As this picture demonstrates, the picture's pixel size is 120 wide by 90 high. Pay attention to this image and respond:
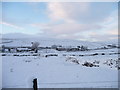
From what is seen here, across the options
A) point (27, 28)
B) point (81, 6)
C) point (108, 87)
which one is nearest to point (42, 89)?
point (108, 87)

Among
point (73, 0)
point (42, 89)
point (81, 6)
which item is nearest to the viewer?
point (73, 0)

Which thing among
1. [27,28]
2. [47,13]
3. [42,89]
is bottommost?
[42,89]

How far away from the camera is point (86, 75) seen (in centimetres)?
417

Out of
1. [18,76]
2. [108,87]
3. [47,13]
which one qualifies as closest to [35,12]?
[47,13]

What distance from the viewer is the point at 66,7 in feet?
12.5

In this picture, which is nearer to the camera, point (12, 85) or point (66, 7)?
point (12, 85)

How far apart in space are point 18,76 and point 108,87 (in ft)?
6.94

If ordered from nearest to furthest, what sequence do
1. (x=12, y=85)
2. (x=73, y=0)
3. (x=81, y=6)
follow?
(x=73, y=0) → (x=12, y=85) → (x=81, y=6)

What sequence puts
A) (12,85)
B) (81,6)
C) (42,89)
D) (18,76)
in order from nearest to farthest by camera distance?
(42,89)
(12,85)
(81,6)
(18,76)

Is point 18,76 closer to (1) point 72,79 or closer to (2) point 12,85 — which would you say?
(2) point 12,85

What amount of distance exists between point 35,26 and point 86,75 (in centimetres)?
211

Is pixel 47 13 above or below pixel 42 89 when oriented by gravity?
above

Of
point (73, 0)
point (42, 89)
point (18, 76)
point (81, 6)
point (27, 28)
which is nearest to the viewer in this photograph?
point (73, 0)

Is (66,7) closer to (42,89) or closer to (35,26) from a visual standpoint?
(35,26)
